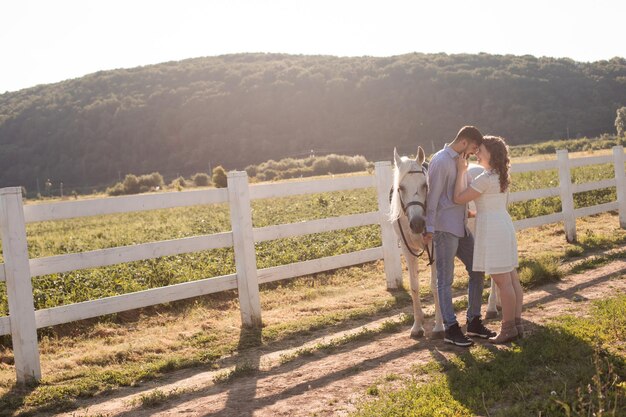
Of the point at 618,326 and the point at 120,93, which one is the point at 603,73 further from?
the point at 618,326

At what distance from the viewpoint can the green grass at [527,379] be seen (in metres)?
3.70

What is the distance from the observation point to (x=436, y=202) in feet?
17.6

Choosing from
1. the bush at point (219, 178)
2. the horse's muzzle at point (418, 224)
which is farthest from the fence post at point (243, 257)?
the bush at point (219, 178)

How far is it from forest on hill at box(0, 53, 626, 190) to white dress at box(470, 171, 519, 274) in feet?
210

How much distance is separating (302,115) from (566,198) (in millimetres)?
81909

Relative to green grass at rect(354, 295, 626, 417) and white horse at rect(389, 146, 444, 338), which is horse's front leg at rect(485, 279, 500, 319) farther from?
green grass at rect(354, 295, 626, 417)

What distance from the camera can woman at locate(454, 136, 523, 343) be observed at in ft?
17.0

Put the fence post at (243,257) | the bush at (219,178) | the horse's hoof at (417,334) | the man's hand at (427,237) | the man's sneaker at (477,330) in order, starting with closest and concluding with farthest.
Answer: the man's hand at (427,237), the man's sneaker at (477,330), the horse's hoof at (417,334), the fence post at (243,257), the bush at (219,178)

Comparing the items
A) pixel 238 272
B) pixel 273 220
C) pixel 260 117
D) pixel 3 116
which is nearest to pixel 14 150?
pixel 3 116

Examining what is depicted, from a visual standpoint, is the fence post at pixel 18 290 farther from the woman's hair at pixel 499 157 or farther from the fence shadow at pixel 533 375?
the woman's hair at pixel 499 157

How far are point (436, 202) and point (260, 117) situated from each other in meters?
87.2

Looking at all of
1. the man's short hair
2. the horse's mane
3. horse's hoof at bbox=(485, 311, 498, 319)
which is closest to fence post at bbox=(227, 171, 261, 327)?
the horse's mane

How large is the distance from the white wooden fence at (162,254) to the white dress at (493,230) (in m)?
2.72

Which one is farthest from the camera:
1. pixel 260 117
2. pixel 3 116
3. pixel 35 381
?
pixel 3 116
